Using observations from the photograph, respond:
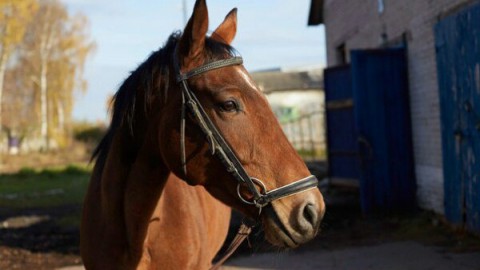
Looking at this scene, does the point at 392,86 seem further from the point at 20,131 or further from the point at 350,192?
the point at 20,131

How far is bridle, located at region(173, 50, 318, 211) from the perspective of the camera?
2.12m

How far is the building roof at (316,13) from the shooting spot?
1427 centimetres

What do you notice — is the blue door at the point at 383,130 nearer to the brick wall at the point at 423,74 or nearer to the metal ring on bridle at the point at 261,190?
the brick wall at the point at 423,74

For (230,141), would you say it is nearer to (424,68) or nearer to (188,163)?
(188,163)

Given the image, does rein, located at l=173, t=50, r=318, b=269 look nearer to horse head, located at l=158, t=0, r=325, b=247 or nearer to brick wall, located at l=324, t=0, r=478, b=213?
horse head, located at l=158, t=0, r=325, b=247

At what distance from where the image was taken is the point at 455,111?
6707 mm

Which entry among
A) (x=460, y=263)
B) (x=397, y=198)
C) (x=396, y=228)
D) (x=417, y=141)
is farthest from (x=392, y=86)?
(x=460, y=263)

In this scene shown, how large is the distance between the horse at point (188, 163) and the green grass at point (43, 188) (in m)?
10.5

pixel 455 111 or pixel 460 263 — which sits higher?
pixel 455 111

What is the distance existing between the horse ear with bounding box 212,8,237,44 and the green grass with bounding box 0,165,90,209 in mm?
10767

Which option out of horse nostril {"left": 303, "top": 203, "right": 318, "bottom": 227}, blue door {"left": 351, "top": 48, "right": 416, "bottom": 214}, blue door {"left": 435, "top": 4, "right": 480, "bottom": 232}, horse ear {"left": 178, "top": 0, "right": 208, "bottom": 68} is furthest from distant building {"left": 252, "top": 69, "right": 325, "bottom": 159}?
horse nostril {"left": 303, "top": 203, "right": 318, "bottom": 227}

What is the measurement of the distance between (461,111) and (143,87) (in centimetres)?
503

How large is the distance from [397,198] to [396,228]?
0.96m

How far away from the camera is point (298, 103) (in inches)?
1396
